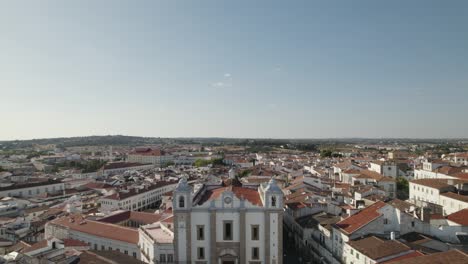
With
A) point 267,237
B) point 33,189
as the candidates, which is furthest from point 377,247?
point 33,189

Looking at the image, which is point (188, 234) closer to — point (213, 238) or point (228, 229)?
point (213, 238)

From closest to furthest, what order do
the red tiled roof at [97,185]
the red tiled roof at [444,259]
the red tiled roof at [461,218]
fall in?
the red tiled roof at [444,259]
the red tiled roof at [461,218]
the red tiled roof at [97,185]

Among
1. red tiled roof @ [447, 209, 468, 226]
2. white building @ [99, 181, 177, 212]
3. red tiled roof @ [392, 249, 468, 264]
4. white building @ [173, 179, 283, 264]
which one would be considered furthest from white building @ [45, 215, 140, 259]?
red tiled roof @ [447, 209, 468, 226]

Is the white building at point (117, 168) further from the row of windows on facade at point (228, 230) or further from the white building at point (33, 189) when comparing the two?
the row of windows on facade at point (228, 230)

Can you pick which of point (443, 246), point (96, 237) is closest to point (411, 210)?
point (443, 246)

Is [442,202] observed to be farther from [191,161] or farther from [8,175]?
[191,161]

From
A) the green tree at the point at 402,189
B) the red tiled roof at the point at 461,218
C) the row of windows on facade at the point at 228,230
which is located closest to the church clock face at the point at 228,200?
the row of windows on facade at the point at 228,230

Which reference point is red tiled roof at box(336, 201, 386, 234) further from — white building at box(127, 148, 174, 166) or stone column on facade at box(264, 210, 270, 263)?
white building at box(127, 148, 174, 166)
